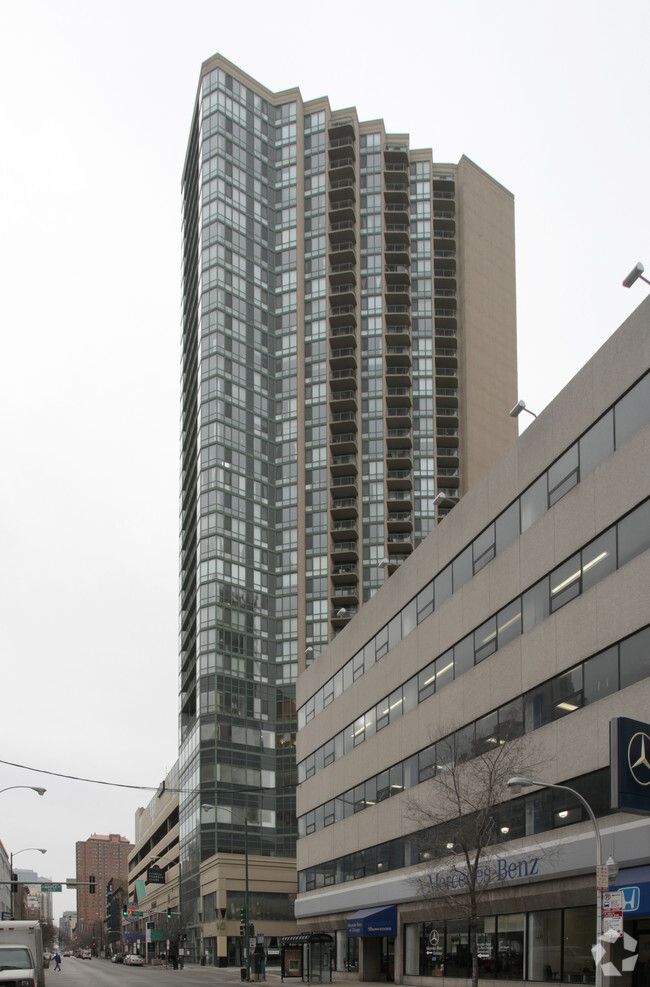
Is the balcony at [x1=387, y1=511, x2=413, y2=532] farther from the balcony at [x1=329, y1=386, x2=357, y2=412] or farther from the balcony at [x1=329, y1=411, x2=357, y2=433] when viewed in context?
the balcony at [x1=329, y1=386, x2=357, y2=412]

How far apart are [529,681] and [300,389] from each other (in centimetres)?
8108

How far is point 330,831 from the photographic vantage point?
55.0m

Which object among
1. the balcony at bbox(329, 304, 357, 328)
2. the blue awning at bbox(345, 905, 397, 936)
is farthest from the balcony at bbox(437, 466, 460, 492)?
the blue awning at bbox(345, 905, 397, 936)

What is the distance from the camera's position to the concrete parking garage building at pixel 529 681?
1049 inches

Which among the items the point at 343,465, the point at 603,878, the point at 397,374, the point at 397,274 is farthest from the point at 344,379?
the point at 603,878

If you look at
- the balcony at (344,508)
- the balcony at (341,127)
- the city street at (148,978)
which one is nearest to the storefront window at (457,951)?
the city street at (148,978)

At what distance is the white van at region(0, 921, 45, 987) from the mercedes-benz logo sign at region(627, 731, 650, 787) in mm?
17332

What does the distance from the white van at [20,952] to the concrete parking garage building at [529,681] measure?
13318 millimetres

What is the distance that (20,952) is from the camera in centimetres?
2980

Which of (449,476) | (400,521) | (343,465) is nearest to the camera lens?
(400,521)

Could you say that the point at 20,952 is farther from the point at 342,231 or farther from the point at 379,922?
the point at 342,231

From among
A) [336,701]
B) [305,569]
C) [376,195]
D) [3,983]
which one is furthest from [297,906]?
[376,195]

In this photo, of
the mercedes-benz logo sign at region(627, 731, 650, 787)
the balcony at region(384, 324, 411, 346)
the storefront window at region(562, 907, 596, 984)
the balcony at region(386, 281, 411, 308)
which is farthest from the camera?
the balcony at region(386, 281, 411, 308)

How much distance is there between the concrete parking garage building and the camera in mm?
26656
